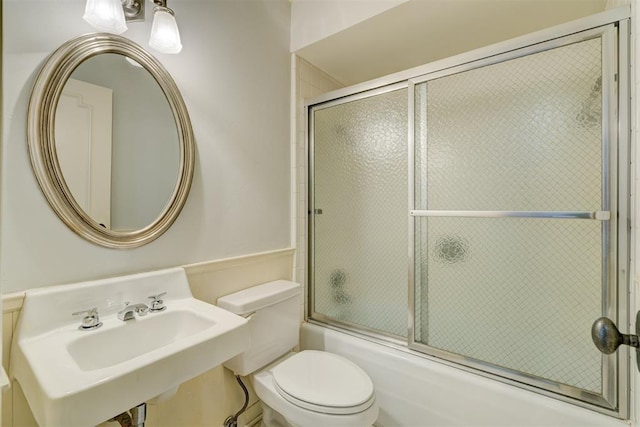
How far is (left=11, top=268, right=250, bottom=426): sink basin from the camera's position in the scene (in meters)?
0.66

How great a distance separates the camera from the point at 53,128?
93cm

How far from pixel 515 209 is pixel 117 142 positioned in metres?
1.57

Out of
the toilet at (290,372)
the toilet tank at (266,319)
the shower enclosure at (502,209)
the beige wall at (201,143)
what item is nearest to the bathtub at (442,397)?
the shower enclosure at (502,209)

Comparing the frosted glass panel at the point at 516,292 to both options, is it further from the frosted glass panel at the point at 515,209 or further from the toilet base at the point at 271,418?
the toilet base at the point at 271,418

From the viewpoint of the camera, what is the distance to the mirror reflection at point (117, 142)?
0.99 meters

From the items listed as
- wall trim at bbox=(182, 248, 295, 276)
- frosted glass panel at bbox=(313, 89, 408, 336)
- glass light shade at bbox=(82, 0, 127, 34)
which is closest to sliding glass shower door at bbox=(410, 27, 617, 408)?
frosted glass panel at bbox=(313, 89, 408, 336)

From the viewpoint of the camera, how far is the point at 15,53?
87cm

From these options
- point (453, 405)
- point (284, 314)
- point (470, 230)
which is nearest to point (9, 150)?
point (284, 314)

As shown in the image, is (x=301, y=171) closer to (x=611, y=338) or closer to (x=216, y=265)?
(x=216, y=265)

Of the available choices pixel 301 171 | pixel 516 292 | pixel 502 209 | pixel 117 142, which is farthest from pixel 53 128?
pixel 516 292

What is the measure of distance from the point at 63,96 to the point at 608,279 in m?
1.93

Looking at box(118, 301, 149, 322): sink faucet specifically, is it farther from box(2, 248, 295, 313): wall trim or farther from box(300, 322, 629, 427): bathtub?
box(300, 322, 629, 427): bathtub

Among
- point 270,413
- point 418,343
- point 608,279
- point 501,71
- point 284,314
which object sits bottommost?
point 270,413

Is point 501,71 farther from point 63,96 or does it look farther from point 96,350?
point 96,350
